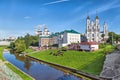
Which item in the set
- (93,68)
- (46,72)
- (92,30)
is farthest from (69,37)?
(93,68)

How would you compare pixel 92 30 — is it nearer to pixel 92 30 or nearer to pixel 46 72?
pixel 92 30

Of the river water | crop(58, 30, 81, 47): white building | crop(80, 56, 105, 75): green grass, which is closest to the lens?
the river water

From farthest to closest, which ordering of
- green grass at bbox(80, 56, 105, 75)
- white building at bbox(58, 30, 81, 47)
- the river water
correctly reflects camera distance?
white building at bbox(58, 30, 81, 47) < green grass at bbox(80, 56, 105, 75) < the river water

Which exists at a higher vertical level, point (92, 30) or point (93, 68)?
point (92, 30)

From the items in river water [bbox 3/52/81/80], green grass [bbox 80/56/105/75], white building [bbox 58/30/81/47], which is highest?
white building [bbox 58/30/81/47]

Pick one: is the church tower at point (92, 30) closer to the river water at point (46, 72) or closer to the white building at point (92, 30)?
the white building at point (92, 30)

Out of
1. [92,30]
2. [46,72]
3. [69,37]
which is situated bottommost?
[46,72]

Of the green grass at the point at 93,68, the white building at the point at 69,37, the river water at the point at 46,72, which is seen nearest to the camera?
the river water at the point at 46,72

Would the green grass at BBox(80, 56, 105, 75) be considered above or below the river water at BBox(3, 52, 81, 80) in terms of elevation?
above

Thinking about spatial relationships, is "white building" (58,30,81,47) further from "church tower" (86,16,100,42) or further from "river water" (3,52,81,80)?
"river water" (3,52,81,80)

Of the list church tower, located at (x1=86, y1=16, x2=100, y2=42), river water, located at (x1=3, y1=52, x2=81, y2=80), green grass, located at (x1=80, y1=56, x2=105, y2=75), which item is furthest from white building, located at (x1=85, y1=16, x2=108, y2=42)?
green grass, located at (x1=80, y1=56, x2=105, y2=75)

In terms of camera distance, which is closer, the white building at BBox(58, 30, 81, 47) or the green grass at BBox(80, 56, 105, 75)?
the green grass at BBox(80, 56, 105, 75)

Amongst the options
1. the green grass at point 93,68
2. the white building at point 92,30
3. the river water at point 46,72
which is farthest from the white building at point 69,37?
the green grass at point 93,68

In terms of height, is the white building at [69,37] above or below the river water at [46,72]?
above
